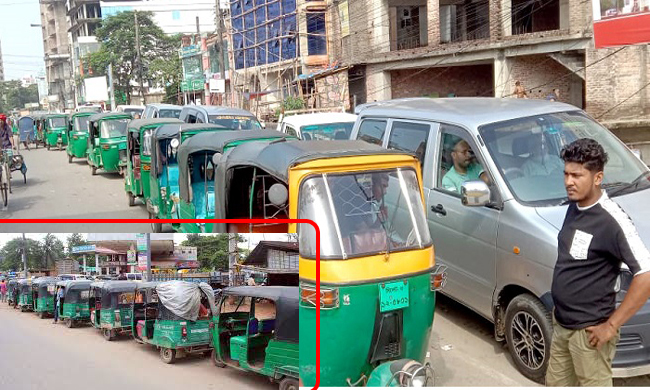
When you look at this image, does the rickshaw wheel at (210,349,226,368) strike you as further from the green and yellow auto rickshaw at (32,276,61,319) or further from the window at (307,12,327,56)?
the window at (307,12,327,56)

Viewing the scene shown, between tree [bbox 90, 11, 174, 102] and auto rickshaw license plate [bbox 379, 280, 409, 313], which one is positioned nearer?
auto rickshaw license plate [bbox 379, 280, 409, 313]

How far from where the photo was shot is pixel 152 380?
2682 millimetres

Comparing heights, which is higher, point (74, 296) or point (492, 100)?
point (492, 100)

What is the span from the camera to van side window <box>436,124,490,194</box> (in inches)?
228

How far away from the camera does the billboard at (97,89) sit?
58.7 metres

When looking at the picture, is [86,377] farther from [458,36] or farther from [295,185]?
[458,36]

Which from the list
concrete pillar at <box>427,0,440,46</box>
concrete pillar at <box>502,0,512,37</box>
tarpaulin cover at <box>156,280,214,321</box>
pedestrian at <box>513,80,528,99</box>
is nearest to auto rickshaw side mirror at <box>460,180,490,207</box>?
tarpaulin cover at <box>156,280,214,321</box>

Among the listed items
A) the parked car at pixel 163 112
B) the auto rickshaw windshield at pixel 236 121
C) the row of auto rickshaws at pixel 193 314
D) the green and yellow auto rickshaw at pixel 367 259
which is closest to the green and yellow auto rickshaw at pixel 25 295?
the row of auto rickshaws at pixel 193 314

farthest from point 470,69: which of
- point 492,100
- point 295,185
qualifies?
point 295,185

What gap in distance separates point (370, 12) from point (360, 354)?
89.0 ft

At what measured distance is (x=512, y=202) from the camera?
5.10 m

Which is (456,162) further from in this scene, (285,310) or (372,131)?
(285,310)

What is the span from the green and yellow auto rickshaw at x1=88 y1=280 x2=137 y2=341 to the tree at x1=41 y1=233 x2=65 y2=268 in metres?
0.20

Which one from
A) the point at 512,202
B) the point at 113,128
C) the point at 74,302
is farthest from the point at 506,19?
the point at 74,302
